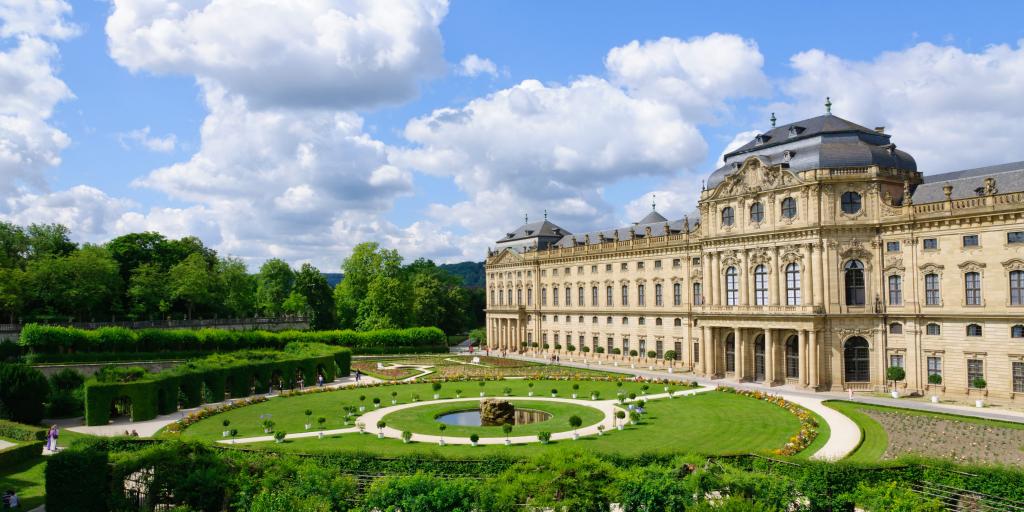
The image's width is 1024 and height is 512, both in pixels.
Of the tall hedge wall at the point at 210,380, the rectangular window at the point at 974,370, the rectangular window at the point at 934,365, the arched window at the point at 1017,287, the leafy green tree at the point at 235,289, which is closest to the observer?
the arched window at the point at 1017,287

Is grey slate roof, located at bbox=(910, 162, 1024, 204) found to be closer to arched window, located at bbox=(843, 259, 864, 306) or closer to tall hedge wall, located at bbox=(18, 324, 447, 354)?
arched window, located at bbox=(843, 259, 864, 306)

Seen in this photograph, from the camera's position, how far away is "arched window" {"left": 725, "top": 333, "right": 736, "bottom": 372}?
60469 millimetres

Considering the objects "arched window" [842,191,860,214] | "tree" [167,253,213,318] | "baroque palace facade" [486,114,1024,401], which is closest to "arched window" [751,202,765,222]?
"baroque palace facade" [486,114,1024,401]

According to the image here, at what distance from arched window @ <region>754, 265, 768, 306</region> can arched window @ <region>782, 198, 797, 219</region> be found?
16.0 feet

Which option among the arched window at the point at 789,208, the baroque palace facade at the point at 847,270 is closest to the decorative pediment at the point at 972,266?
the baroque palace facade at the point at 847,270

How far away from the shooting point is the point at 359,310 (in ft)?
334

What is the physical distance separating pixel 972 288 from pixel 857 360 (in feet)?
31.0

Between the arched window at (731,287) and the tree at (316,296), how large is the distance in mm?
70901

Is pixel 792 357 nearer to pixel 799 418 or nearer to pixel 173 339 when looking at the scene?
pixel 799 418

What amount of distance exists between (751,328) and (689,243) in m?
12.6

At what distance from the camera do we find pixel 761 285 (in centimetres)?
5688

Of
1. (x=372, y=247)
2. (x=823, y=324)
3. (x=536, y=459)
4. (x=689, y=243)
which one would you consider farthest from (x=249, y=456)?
(x=372, y=247)

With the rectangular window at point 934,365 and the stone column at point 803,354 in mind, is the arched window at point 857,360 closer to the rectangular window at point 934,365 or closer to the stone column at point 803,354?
the stone column at point 803,354

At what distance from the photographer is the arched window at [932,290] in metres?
47.5
